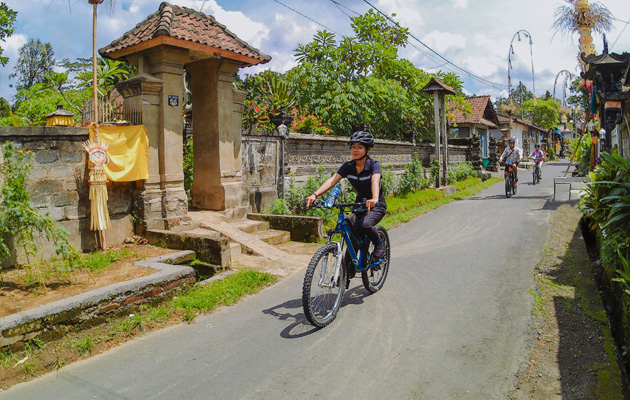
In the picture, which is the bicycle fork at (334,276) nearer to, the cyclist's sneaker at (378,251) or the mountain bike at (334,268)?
the mountain bike at (334,268)

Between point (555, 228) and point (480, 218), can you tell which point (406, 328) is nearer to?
point (555, 228)

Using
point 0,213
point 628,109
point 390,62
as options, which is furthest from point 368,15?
point 0,213

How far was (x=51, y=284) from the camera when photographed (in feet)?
18.5

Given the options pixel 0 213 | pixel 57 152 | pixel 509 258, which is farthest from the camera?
pixel 509 258

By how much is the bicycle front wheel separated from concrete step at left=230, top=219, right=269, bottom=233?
4.20 meters

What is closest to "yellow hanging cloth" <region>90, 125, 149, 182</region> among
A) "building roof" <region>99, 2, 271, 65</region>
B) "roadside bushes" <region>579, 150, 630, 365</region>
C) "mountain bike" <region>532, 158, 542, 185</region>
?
"building roof" <region>99, 2, 271, 65</region>

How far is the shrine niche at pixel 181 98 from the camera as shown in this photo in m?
8.03

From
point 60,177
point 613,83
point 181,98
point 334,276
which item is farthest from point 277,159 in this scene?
point 613,83

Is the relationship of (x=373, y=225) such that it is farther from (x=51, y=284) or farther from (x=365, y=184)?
(x=51, y=284)

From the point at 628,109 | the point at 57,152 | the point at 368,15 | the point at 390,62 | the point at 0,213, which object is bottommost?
the point at 0,213

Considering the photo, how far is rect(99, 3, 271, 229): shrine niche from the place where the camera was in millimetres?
8031

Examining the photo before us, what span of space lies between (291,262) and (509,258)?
340 centimetres

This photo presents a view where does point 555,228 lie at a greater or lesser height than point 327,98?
lesser

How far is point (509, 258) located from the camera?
7.45 m
